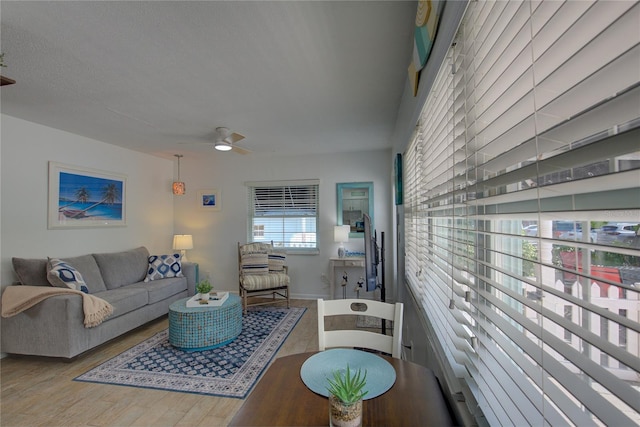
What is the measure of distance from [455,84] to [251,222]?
15.1 ft

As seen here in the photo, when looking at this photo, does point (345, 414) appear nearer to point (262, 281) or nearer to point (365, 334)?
point (365, 334)

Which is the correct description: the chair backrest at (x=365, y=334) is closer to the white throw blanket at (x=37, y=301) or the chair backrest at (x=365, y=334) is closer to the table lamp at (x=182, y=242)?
the white throw blanket at (x=37, y=301)

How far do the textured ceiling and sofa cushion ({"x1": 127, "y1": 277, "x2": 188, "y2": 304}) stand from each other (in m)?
2.02

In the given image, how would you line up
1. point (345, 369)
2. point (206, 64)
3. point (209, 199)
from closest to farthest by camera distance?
point (345, 369), point (206, 64), point (209, 199)

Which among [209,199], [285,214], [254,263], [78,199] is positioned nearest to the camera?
[78,199]

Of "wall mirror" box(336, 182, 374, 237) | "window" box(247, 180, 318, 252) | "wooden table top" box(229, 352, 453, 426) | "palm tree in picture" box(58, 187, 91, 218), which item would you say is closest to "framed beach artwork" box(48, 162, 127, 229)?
"palm tree in picture" box(58, 187, 91, 218)

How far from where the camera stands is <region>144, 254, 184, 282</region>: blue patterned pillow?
4188mm

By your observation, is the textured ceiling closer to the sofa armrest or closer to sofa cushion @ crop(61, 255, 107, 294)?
sofa cushion @ crop(61, 255, 107, 294)

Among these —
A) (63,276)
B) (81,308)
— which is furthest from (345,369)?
(63,276)

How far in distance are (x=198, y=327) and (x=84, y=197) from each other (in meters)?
2.53

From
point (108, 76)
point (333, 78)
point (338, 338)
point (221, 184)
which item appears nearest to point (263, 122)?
point (333, 78)

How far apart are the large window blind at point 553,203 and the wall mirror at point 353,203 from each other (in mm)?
3811

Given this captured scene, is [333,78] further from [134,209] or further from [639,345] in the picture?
[134,209]

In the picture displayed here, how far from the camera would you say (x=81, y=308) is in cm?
277
